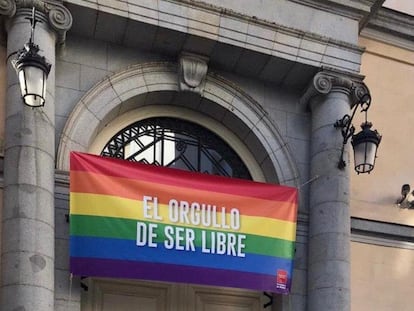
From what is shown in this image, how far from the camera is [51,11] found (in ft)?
29.9

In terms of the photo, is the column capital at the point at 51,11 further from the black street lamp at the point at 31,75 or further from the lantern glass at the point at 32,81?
the lantern glass at the point at 32,81

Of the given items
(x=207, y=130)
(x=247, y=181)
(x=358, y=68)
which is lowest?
(x=247, y=181)

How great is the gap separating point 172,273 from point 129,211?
3.03 feet

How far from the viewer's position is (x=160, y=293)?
9.86 metres

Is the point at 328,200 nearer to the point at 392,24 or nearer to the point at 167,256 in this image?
the point at 167,256

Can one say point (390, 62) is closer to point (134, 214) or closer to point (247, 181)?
point (247, 181)

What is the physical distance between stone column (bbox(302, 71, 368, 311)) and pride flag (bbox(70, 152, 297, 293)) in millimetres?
457

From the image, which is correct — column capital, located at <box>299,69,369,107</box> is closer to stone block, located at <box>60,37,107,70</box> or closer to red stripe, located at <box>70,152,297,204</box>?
red stripe, located at <box>70,152,297,204</box>

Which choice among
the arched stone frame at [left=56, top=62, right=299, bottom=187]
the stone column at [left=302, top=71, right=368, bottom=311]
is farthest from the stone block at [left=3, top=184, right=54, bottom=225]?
Result: the stone column at [left=302, top=71, right=368, bottom=311]

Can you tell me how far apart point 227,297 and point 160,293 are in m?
0.97

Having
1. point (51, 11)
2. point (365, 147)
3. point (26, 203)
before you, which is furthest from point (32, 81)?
point (365, 147)

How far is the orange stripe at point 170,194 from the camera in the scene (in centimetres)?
891

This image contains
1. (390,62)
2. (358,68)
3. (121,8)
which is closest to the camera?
(121,8)

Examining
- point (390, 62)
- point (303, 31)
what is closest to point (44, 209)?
point (303, 31)
